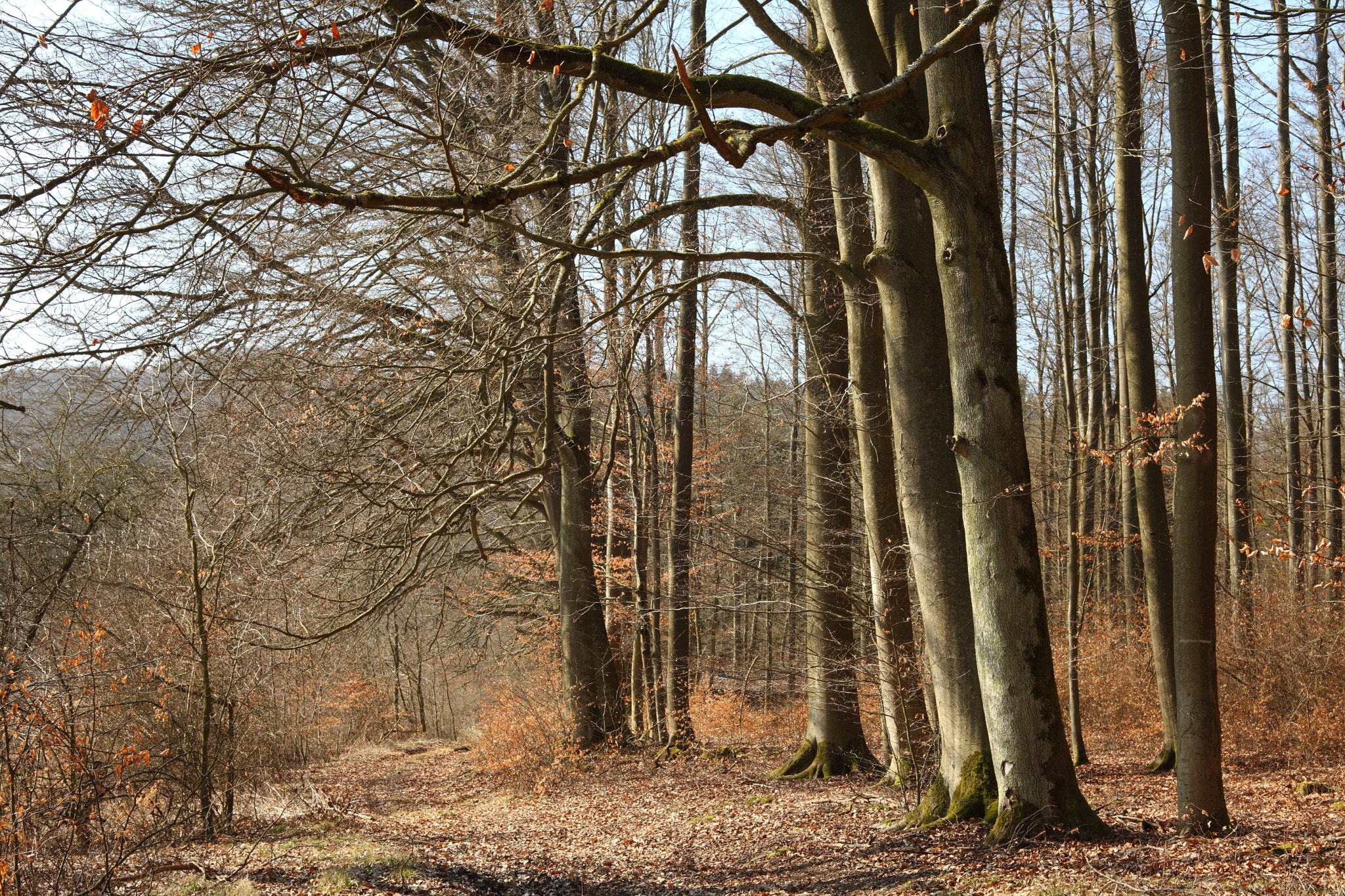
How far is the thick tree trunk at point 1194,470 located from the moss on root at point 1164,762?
15.1ft

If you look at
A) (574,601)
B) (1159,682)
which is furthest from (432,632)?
(1159,682)

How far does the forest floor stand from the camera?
5156mm

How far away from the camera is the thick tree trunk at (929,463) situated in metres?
6.50

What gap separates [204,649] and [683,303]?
8519 mm

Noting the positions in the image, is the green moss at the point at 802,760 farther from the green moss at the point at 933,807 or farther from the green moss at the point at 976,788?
the green moss at the point at 976,788

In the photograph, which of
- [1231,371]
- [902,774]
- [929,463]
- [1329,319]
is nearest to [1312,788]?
[902,774]

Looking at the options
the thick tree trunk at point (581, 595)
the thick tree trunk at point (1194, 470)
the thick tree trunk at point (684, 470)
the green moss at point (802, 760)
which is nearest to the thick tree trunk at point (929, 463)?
the thick tree trunk at point (1194, 470)

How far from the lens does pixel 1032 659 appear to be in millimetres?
5656

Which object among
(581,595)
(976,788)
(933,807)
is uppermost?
(581,595)

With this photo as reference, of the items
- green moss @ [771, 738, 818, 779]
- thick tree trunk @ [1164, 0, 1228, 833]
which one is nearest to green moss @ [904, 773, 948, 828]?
thick tree trunk @ [1164, 0, 1228, 833]

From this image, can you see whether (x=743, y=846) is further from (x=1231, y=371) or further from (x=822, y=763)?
(x=1231, y=371)

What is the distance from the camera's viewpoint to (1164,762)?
32.9ft

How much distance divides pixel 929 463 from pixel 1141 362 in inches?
184

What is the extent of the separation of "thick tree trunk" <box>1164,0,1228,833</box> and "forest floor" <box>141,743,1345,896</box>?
0.49m
